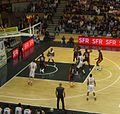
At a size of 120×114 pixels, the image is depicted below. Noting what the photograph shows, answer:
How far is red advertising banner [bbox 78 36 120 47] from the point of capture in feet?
108

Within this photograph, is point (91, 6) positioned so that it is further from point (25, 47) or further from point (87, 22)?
point (25, 47)

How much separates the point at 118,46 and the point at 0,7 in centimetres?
1401

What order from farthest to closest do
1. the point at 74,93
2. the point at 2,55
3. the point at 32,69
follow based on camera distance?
the point at 2,55 → the point at 32,69 → the point at 74,93

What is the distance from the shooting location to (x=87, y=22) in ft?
124

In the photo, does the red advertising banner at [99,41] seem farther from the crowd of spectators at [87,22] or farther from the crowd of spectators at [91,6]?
the crowd of spectators at [91,6]

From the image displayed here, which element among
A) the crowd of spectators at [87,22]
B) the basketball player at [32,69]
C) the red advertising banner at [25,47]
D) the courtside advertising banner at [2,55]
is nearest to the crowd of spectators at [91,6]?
the crowd of spectators at [87,22]

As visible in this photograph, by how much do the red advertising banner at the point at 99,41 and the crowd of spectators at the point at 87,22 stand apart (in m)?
2.33

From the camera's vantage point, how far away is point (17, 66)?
27000mm

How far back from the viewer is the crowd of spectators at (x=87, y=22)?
1439 inches

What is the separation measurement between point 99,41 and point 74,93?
1279cm

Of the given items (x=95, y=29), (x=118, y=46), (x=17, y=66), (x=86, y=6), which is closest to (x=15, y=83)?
(x=17, y=66)

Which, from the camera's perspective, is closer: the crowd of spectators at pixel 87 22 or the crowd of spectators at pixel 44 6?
the crowd of spectators at pixel 87 22

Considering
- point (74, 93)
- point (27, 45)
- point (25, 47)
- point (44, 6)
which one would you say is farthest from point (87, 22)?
point (74, 93)

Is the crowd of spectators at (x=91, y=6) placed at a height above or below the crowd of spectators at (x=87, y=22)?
above
